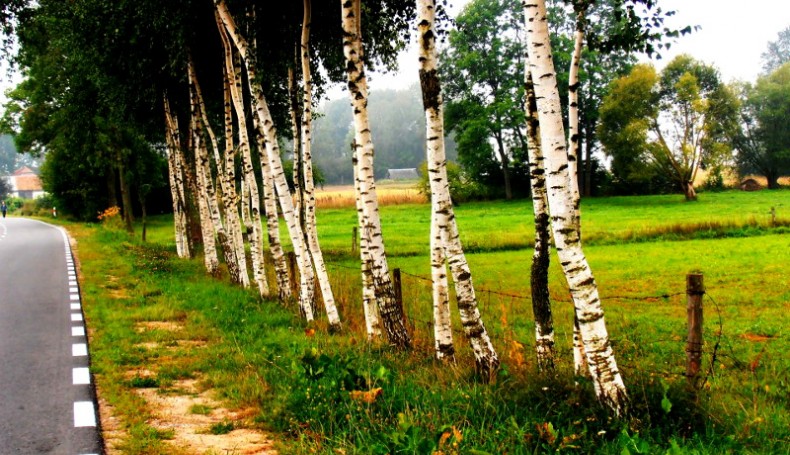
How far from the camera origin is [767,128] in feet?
217

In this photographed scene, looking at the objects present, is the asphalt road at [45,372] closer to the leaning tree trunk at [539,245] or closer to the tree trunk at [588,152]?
the leaning tree trunk at [539,245]

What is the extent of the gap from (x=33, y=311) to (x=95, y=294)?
86.7 inches

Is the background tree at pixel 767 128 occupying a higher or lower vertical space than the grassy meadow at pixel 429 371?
higher

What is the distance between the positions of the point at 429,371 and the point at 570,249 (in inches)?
97.5

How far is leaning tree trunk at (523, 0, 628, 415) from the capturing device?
18.3ft

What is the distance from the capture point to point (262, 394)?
762 centimetres

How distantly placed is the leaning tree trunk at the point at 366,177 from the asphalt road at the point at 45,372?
3720 mm

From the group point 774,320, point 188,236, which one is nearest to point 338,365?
point 774,320

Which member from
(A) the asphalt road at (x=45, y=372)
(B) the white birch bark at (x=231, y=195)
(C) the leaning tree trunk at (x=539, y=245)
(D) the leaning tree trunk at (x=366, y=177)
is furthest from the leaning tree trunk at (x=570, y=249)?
(B) the white birch bark at (x=231, y=195)

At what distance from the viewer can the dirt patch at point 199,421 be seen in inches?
251

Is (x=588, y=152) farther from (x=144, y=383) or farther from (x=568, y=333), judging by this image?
(x=144, y=383)

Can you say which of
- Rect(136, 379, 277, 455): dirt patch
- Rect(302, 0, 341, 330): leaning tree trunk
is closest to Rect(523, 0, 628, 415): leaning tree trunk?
Rect(136, 379, 277, 455): dirt patch

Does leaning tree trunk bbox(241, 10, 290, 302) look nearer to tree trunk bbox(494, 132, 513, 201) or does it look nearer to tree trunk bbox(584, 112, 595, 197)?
tree trunk bbox(494, 132, 513, 201)

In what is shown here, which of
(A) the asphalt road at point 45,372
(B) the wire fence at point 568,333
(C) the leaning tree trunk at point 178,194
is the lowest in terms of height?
(B) the wire fence at point 568,333
